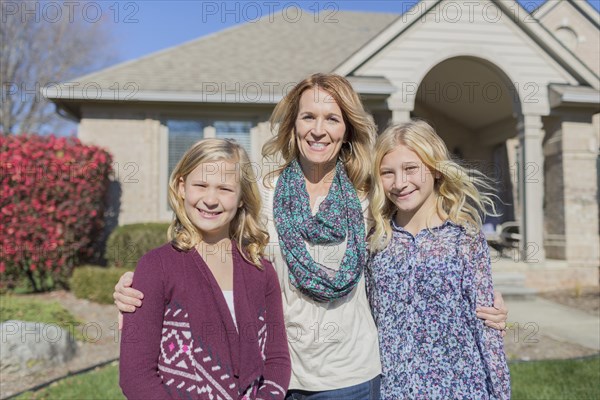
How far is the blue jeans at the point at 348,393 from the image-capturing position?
6.52 feet

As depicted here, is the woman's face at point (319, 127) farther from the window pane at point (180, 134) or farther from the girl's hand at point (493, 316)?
the window pane at point (180, 134)

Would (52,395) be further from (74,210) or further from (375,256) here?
(74,210)

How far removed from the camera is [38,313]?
229 inches

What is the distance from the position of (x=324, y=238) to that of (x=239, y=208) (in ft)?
1.25

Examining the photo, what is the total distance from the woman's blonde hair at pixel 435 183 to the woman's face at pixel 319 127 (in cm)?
23

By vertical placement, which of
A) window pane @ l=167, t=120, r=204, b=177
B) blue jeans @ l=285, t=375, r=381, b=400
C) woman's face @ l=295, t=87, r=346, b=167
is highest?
window pane @ l=167, t=120, r=204, b=177

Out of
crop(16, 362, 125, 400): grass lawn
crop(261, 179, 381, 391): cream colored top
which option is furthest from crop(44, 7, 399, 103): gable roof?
crop(261, 179, 381, 391): cream colored top

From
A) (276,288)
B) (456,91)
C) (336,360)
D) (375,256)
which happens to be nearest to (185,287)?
(276,288)

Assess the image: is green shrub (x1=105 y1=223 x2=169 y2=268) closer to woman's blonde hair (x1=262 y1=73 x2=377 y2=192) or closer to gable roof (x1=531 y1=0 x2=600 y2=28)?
woman's blonde hair (x1=262 y1=73 x2=377 y2=192)

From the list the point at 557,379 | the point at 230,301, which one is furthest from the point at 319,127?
the point at 557,379

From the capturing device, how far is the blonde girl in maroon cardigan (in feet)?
5.41

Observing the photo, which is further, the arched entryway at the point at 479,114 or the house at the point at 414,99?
the arched entryway at the point at 479,114

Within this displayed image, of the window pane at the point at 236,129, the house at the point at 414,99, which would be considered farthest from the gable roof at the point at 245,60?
the window pane at the point at 236,129

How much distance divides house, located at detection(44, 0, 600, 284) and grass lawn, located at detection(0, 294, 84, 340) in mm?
3471
